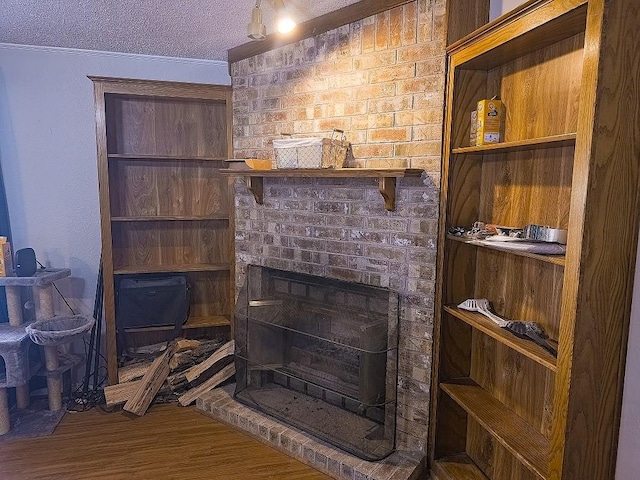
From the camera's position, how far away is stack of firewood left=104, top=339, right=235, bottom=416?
2.83 metres

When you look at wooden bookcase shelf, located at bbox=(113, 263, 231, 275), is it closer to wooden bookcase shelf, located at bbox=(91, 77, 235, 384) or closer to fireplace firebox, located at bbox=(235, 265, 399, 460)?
wooden bookcase shelf, located at bbox=(91, 77, 235, 384)

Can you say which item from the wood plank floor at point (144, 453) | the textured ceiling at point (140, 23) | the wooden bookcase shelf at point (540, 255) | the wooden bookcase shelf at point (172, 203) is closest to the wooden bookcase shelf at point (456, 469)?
the wooden bookcase shelf at point (540, 255)

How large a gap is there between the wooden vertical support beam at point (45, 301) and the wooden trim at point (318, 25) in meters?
1.85

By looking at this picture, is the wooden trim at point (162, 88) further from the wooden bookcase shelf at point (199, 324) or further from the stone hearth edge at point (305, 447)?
the stone hearth edge at point (305, 447)

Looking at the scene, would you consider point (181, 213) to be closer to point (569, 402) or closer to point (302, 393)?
point (302, 393)

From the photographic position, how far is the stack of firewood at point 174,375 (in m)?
2.83

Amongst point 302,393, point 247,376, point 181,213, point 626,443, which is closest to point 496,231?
point 626,443

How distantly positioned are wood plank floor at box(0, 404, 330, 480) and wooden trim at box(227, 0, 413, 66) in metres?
2.28

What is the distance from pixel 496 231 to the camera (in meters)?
1.82

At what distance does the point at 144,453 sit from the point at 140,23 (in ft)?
7.61

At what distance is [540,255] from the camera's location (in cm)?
150

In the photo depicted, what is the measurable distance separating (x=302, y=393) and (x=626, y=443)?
1717mm

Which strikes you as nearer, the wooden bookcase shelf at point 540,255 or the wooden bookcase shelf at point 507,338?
the wooden bookcase shelf at point 540,255

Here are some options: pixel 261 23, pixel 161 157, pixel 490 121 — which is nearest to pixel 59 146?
pixel 161 157
